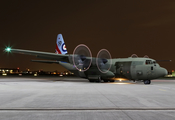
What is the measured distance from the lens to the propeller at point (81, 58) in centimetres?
2923

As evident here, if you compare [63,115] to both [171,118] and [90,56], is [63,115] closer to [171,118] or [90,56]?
[171,118]

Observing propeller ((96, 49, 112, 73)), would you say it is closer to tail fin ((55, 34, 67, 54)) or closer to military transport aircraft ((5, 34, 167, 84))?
military transport aircraft ((5, 34, 167, 84))

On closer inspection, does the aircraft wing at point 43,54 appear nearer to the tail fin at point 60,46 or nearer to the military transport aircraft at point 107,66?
the military transport aircraft at point 107,66

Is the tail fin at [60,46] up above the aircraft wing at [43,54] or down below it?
above

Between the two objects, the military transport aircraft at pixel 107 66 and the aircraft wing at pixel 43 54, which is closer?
the military transport aircraft at pixel 107 66

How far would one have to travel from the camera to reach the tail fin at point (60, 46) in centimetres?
3642

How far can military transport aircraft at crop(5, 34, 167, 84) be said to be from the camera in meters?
25.4

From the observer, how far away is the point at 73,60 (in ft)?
94.5

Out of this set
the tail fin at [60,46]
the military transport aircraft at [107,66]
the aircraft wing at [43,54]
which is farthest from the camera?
the tail fin at [60,46]

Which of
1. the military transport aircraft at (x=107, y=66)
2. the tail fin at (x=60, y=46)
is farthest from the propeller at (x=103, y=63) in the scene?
the tail fin at (x=60, y=46)

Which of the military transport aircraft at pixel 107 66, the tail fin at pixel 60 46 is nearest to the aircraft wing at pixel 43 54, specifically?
the military transport aircraft at pixel 107 66

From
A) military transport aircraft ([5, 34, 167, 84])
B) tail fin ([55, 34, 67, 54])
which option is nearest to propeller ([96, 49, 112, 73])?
military transport aircraft ([5, 34, 167, 84])

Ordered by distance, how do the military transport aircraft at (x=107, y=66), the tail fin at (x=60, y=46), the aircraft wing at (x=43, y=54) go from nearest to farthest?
the military transport aircraft at (x=107, y=66) < the aircraft wing at (x=43, y=54) < the tail fin at (x=60, y=46)

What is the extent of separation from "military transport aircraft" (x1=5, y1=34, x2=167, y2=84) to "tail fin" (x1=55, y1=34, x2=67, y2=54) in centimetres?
570
